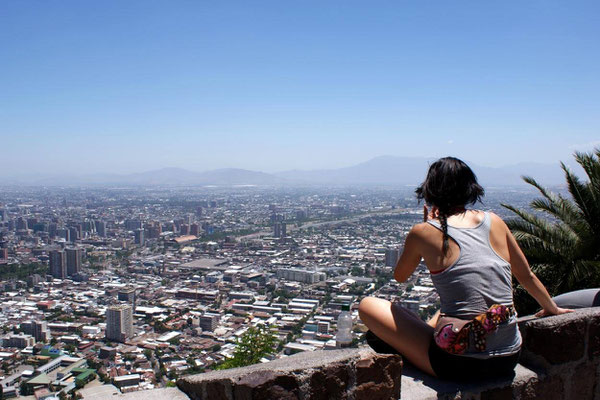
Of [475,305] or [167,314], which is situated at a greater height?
[475,305]

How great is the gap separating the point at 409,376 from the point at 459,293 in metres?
0.30

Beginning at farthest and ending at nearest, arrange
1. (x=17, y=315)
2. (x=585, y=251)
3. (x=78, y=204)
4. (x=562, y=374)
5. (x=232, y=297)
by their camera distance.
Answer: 1. (x=78, y=204)
2. (x=232, y=297)
3. (x=17, y=315)
4. (x=585, y=251)
5. (x=562, y=374)

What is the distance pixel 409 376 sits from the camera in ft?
5.20

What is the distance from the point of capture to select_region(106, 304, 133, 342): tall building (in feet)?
53.1

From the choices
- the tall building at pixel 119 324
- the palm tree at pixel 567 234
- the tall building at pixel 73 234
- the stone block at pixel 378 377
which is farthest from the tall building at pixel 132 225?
the stone block at pixel 378 377

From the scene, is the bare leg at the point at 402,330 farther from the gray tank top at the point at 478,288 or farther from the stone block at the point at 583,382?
the stone block at the point at 583,382

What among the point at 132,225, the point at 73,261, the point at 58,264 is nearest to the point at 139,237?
the point at 132,225

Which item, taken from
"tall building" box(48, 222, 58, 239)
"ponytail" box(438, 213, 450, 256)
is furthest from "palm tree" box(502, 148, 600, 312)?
"tall building" box(48, 222, 58, 239)

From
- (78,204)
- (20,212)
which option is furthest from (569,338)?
(78,204)

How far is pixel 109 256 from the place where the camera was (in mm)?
34344

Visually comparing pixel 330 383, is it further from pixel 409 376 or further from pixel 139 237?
pixel 139 237

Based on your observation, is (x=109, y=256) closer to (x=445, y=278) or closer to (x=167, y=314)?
(x=167, y=314)

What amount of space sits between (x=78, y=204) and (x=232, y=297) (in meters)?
52.6

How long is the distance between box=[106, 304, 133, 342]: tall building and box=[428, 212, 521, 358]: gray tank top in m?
16.1
